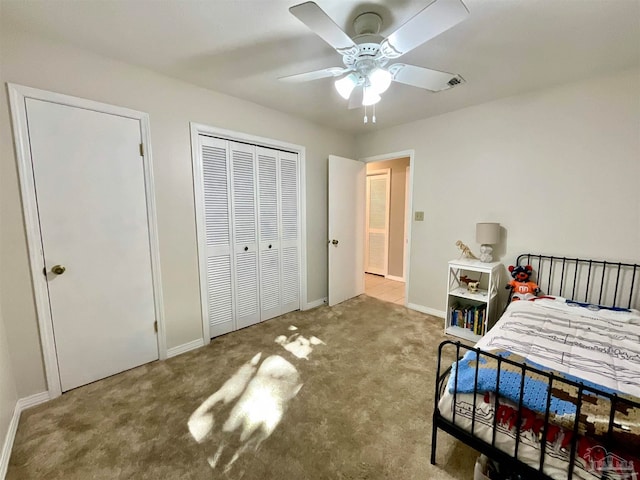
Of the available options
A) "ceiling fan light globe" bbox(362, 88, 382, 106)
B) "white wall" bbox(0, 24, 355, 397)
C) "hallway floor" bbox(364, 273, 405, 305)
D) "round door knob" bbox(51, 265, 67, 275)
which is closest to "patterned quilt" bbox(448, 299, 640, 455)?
"ceiling fan light globe" bbox(362, 88, 382, 106)

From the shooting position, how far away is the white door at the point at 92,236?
5.96 feet

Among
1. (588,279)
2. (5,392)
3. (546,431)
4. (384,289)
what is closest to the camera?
(546,431)

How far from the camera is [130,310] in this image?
86.6 inches

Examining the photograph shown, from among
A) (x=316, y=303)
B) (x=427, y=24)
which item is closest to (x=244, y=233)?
(x=316, y=303)

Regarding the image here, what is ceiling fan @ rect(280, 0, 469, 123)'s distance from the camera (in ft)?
3.69

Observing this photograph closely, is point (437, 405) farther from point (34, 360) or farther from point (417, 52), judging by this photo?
point (34, 360)

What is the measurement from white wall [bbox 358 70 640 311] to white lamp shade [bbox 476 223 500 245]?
199 millimetres

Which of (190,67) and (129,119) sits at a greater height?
(190,67)

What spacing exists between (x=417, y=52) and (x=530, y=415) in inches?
86.9

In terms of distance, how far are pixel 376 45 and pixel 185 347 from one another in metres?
2.83

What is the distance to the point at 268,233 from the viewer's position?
3.09 m

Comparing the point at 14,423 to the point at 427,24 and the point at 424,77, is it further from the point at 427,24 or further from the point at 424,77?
the point at 424,77

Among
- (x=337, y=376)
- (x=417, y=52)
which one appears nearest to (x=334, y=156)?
(x=417, y=52)

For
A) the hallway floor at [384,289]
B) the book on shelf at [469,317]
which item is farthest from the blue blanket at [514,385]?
the hallway floor at [384,289]
